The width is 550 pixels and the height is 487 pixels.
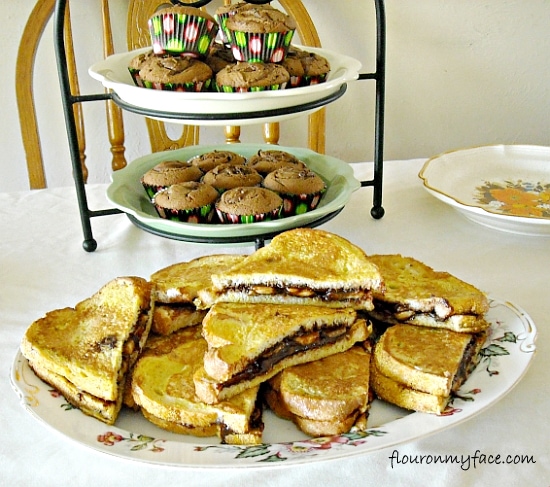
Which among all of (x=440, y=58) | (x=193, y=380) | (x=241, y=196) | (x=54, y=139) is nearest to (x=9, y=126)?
(x=54, y=139)

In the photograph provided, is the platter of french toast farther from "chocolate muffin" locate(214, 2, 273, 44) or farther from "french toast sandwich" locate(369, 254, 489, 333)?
"chocolate muffin" locate(214, 2, 273, 44)

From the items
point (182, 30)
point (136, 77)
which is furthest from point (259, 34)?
point (136, 77)

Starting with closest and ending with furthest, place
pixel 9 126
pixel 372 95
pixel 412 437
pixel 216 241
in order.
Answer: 1. pixel 412 437
2. pixel 216 241
3. pixel 9 126
4. pixel 372 95

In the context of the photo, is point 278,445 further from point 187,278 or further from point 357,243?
point 357,243

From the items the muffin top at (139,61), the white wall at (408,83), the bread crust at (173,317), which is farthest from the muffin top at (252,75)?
the white wall at (408,83)

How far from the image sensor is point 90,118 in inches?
79.4

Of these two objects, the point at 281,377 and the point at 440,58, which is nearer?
the point at 281,377

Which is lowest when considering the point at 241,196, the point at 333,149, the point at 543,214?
the point at 333,149

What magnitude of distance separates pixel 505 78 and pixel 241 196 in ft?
5.26

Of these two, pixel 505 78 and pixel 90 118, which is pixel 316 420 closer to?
pixel 90 118

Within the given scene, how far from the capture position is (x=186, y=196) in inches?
41.4

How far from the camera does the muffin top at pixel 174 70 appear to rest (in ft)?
3.27

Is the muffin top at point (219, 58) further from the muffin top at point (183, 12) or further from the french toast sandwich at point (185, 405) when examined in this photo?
the french toast sandwich at point (185, 405)

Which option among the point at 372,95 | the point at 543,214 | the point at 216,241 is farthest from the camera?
the point at 372,95
